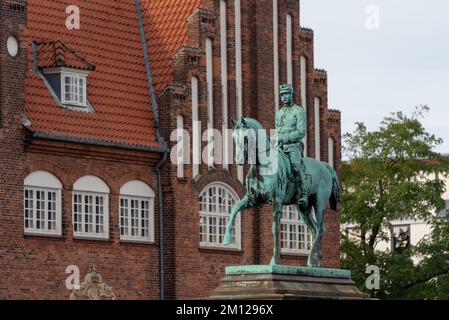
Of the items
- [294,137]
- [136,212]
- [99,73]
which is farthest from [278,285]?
[99,73]

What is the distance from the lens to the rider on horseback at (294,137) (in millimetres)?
41312

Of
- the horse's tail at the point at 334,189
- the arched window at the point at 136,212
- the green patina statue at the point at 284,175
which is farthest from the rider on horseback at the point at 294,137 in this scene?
the arched window at the point at 136,212

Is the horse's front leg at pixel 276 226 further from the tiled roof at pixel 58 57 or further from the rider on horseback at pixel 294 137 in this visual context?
the tiled roof at pixel 58 57

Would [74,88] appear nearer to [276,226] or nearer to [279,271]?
[276,226]

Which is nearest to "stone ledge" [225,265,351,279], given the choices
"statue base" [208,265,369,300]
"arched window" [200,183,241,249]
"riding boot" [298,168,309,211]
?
"statue base" [208,265,369,300]

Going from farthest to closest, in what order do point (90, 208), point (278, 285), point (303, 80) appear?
point (303, 80) → point (90, 208) → point (278, 285)

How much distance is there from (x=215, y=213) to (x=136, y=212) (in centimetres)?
291

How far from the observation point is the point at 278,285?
3947 centimetres

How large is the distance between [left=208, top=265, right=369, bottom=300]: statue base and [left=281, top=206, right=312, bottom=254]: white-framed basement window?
58.2 ft

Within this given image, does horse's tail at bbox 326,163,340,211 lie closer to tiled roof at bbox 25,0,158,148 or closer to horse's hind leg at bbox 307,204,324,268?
horse's hind leg at bbox 307,204,324,268

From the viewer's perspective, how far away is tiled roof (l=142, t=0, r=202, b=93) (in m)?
57.6

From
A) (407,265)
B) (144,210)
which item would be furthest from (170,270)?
(407,265)

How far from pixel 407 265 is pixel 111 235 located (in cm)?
1664

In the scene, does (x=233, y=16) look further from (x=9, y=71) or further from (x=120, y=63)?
(x=9, y=71)
